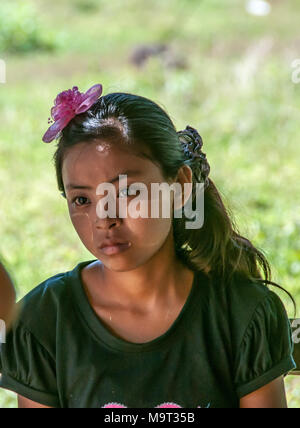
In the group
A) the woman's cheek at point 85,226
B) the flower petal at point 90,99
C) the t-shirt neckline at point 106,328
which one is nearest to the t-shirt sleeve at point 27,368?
the t-shirt neckline at point 106,328

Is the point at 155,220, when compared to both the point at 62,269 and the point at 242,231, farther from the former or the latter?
the point at 62,269

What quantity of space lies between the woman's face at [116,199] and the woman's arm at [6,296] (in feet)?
0.56

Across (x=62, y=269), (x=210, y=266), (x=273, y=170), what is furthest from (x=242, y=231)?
(x=273, y=170)

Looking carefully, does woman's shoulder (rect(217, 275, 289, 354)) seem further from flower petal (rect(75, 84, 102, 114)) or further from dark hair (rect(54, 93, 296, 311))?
flower petal (rect(75, 84, 102, 114))

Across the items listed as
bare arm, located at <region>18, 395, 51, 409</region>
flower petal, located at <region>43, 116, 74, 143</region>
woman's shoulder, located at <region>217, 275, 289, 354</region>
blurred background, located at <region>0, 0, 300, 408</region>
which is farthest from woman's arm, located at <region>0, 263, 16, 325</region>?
blurred background, located at <region>0, 0, 300, 408</region>

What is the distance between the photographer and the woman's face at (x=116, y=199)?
1432 mm

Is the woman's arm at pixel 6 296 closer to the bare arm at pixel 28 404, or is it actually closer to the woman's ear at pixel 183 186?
the bare arm at pixel 28 404

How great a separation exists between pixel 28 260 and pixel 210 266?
204 cm

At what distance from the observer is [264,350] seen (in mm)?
1496

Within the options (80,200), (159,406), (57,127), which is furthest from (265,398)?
(57,127)

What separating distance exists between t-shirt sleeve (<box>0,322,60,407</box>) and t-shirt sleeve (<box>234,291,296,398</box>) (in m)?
0.37

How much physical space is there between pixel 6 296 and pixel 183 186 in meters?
0.42
